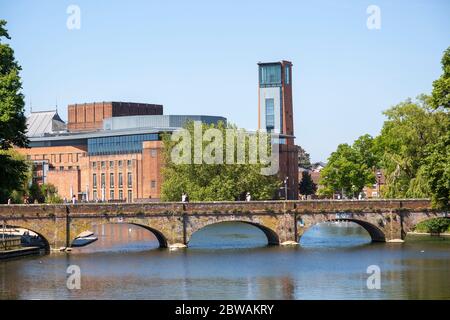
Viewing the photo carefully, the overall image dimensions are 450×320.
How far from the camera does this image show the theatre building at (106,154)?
495 ft

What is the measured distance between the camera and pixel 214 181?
108938 mm

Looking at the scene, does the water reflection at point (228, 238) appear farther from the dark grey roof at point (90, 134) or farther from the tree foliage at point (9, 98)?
the dark grey roof at point (90, 134)

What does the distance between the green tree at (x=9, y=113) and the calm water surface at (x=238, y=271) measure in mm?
6035

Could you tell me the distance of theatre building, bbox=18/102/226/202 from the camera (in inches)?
5935

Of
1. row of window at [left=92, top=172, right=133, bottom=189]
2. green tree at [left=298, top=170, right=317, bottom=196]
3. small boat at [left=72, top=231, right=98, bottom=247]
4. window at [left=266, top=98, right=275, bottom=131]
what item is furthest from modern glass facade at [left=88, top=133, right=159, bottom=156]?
small boat at [left=72, top=231, right=98, bottom=247]

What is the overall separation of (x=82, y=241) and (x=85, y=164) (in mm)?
75010

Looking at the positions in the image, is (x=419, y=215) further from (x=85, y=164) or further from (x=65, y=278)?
(x=85, y=164)

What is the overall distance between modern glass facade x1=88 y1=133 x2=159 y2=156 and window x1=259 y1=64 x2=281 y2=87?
2842 cm

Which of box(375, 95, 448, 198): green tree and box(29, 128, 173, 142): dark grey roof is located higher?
box(29, 128, 173, 142): dark grey roof

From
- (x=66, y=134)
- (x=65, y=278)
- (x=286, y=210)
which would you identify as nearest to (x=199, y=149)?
(x=286, y=210)

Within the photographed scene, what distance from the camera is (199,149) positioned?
111 metres

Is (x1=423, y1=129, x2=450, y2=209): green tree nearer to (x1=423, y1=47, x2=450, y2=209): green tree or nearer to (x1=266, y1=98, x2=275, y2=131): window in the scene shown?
(x1=423, y1=47, x2=450, y2=209): green tree

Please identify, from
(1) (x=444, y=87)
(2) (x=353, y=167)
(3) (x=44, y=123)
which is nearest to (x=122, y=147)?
(3) (x=44, y=123)

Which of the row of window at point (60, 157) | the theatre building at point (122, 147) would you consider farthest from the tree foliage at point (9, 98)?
the row of window at point (60, 157)
